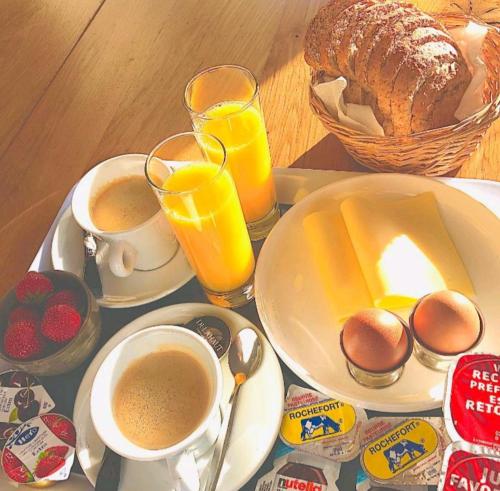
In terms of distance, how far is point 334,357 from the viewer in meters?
0.84

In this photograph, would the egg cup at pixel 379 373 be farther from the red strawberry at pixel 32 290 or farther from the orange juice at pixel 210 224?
the red strawberry at pixel 32 290

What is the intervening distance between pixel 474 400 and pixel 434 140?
0.44m

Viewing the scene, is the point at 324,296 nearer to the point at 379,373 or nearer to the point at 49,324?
the point at 379,373

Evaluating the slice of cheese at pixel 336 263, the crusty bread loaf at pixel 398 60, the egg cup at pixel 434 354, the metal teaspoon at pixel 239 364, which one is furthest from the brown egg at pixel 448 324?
the crusty bread loaf at pixel 398 60

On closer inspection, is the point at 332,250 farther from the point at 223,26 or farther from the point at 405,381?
the point at 223,26

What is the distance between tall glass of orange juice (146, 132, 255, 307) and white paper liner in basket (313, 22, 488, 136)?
25cm

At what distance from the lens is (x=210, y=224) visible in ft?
2.77

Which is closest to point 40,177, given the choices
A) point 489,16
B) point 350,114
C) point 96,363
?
point 96,363

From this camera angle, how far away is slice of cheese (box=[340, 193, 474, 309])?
2.77ft

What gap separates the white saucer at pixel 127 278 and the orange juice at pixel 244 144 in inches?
6.1

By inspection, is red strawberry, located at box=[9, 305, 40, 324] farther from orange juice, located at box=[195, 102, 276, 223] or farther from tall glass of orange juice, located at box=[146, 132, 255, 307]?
orange juice, located at box=[195, 102, 276, 223]

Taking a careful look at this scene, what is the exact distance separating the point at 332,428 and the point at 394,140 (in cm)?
44

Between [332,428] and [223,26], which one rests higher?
[223,26]

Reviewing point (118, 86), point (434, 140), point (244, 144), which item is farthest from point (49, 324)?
point (118, 86)
